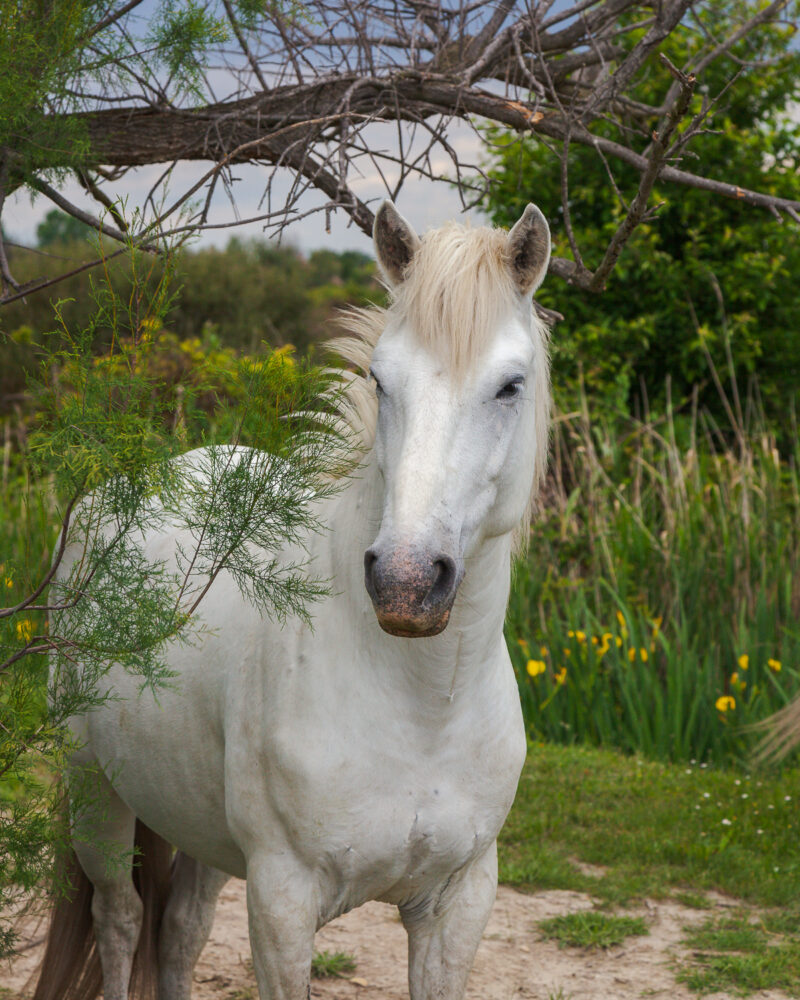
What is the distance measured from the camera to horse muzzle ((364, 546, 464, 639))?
5.15ft

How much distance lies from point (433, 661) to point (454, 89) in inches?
57.4

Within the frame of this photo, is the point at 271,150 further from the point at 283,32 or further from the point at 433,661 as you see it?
the point at 433,661

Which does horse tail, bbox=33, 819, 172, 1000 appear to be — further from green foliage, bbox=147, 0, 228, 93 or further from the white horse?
green foliage, bbox=147, 0, 228, 93

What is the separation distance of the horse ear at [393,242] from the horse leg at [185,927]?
1.78 metres

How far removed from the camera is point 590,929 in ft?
11.5

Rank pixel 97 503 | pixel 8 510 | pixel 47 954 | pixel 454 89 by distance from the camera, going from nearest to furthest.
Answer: pixel 97 503
pixel 454 89
pixel 47 954
pixel 8 510

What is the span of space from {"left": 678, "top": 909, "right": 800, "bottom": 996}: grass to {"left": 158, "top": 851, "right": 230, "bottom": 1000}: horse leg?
1.42m

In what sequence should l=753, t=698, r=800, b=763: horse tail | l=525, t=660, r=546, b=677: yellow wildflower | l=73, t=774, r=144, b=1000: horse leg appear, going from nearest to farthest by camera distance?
l=73, t=774, r=144, b=1000: horse leg → l=753, t=698, r=800, b=763: horse tail → l=525, t=660, r=546, b=677: yellow wildflower

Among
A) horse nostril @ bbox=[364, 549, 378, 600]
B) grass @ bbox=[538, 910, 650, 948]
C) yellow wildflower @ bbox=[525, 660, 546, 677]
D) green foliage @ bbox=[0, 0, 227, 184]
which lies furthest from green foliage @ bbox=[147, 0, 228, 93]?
yellow wildflower @ bbox=[525, 660, 546, 677]

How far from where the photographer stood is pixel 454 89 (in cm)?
262

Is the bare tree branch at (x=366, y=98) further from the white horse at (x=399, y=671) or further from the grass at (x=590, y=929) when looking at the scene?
the grass at (x=590, y=929)

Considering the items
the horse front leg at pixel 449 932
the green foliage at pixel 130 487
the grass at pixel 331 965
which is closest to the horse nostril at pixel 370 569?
the green foliage at pixel 130 487

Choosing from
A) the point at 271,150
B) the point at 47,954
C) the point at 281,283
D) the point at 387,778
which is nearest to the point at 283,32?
the point at 271,150

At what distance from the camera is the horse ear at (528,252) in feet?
6.21
